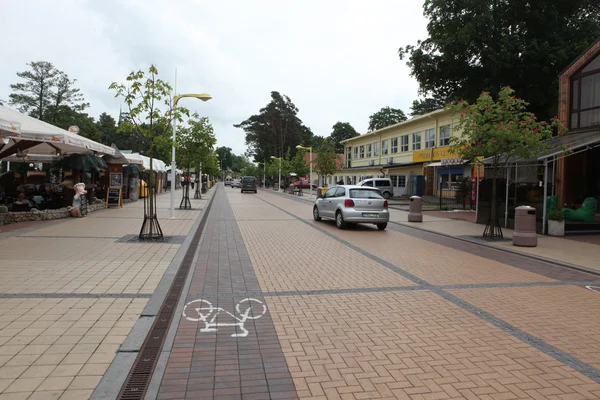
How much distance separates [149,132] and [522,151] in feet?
33.0

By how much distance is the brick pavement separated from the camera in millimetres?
3666

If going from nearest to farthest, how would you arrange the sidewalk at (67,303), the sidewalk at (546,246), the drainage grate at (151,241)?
the sidewalk at (67,303) < the sidewalk at (546,246) < the drainage grate at (151,241)

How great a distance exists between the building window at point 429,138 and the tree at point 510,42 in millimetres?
11240

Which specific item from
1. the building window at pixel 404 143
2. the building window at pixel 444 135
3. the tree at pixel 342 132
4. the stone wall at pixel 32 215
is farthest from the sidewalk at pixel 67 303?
the tree at pixel 342 132

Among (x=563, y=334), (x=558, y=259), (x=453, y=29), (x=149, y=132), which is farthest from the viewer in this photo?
(x=453, y=29)

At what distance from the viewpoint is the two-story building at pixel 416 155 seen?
3462 cm

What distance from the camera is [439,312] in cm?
571

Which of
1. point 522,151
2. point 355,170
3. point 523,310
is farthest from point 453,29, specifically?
point 355,170

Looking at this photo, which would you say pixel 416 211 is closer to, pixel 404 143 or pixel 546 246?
pixel 546 246

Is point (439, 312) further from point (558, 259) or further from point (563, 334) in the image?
point (558, 259)

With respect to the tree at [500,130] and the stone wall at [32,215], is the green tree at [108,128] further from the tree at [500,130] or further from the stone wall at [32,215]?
the tree at [500,130]

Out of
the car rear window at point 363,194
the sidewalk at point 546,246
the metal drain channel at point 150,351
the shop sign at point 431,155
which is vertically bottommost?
the metal drain channel at point 150,351

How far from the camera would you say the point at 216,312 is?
5.54m

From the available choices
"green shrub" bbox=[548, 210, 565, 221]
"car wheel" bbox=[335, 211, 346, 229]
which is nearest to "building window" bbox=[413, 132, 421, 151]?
"green shrub" bbox=[548, 210, 565, 221]
